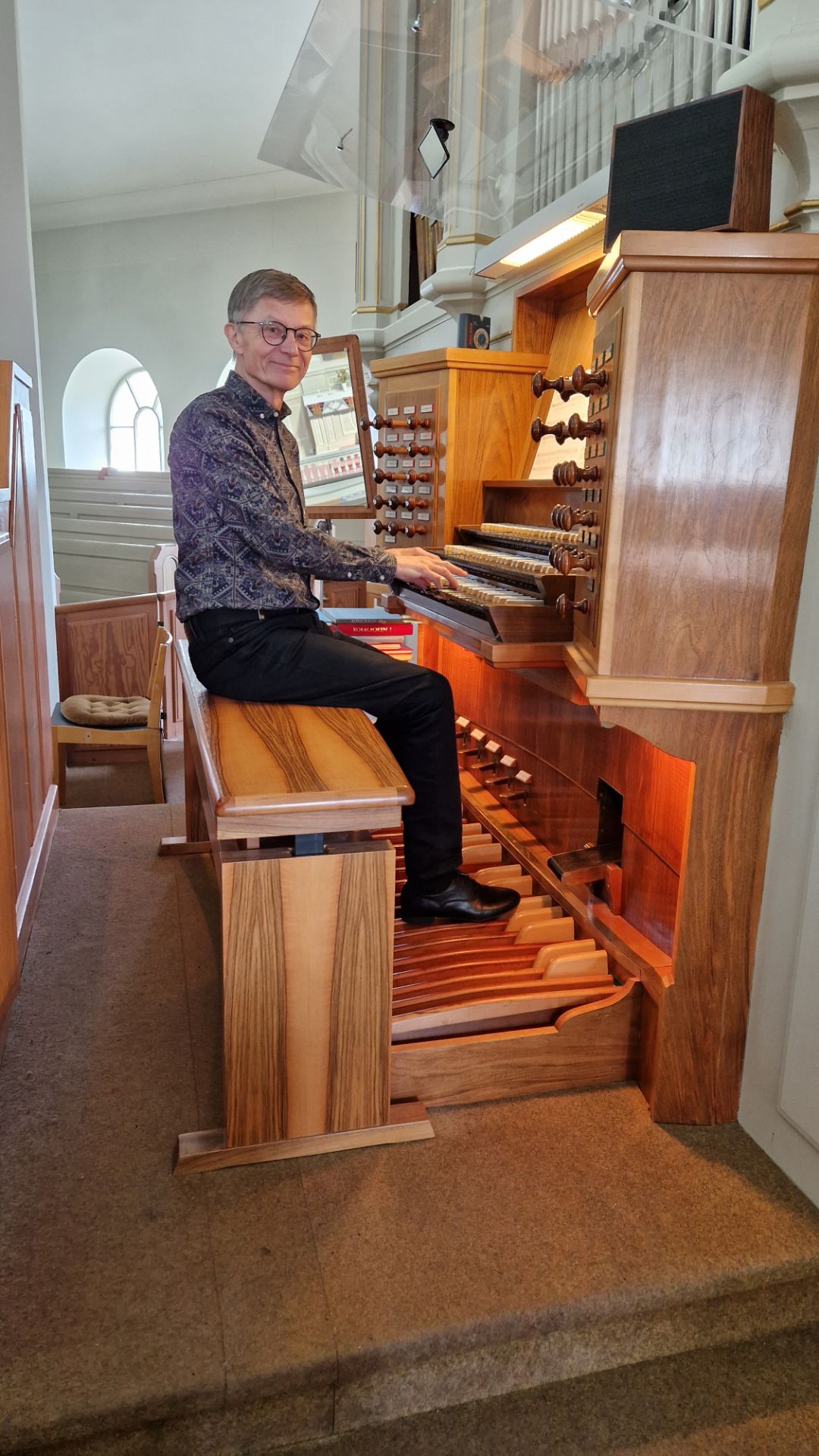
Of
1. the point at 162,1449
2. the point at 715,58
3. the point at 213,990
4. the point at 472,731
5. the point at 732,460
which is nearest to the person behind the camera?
the point at 162,1449

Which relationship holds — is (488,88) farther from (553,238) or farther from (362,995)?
(362,995)

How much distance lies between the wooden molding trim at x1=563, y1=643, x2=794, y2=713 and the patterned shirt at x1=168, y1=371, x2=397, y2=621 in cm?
71

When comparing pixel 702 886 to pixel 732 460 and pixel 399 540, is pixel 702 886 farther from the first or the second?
pixel 399 540

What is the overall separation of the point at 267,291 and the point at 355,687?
801mm

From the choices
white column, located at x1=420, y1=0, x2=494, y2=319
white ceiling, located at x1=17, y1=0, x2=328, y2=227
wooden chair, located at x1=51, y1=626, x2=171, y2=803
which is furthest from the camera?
white ceiling, located at x1=17, y1=0, x2=328, y2=227

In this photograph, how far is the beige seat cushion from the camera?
5012mm

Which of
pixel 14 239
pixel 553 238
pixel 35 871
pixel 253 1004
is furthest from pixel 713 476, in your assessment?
pixel 14 239

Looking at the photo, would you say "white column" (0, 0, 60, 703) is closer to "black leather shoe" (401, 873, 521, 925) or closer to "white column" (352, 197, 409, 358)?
"white column" (352, 197, 409, 358)

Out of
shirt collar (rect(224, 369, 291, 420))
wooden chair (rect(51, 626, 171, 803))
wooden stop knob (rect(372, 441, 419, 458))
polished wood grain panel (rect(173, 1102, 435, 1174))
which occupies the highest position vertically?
shirt collar (rect(224, 369, 291, 420))

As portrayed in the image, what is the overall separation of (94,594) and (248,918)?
9.77m

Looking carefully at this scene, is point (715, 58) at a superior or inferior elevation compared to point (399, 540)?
superior

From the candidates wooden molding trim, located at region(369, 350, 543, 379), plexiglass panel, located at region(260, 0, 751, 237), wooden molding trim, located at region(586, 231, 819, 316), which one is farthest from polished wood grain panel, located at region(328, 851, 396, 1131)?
plexiglass panel, located at region(260, 0, 751, 237)

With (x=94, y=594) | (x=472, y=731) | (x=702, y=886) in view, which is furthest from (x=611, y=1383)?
(x=94, y=594)

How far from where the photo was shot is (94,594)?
10531mm
